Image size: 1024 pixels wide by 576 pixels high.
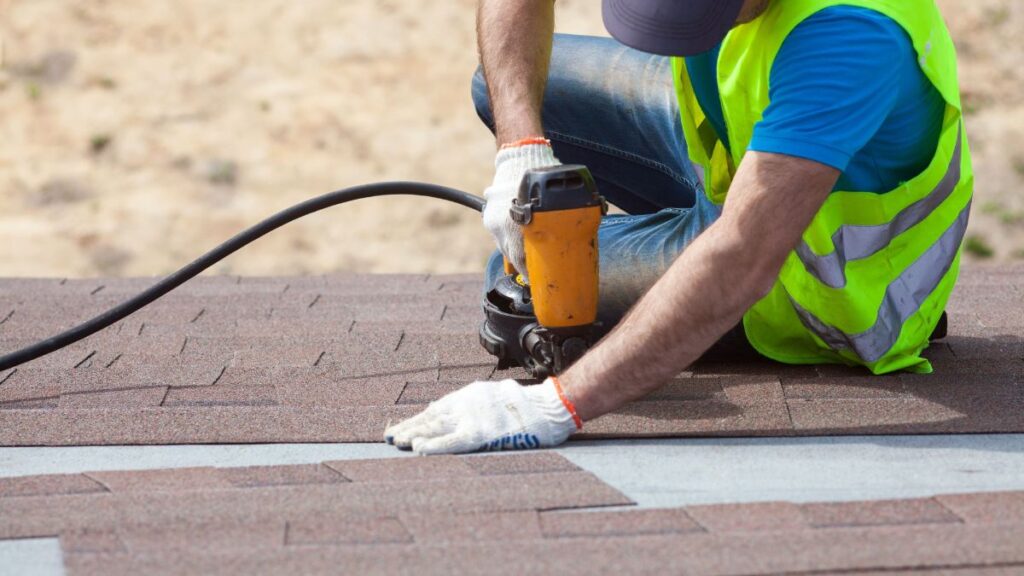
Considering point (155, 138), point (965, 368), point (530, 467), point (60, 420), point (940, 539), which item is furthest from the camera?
point (155, 138)

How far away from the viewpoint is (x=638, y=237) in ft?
8.42

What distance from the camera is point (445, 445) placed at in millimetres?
1821

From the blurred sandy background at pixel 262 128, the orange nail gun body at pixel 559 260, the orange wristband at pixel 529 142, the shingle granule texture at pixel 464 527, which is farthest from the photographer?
the blurred sandy background at pixel 262 128

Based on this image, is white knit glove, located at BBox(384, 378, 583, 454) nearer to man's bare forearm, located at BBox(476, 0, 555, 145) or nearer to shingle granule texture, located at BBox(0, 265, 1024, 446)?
shingle granule texture, located at BBox(0, 265, 1024, 446)

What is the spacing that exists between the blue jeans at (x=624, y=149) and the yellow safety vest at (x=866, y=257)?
301 mm

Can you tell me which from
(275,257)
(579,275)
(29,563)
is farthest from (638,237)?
(275,257)

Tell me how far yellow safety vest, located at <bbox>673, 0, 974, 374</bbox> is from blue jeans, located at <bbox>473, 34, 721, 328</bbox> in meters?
0.30

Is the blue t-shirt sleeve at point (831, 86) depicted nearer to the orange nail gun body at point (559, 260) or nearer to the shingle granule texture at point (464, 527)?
the orange nail gun body at point (559, 260)

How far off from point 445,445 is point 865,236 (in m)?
0.86

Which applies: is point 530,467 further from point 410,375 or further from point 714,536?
point 410,375

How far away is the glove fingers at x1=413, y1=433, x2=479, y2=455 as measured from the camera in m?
1.82

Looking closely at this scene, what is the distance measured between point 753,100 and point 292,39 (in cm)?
613

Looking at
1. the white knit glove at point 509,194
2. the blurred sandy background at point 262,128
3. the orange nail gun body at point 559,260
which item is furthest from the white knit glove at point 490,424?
the blurred sandy background at point 262,128

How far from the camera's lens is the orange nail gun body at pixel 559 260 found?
197 cm
